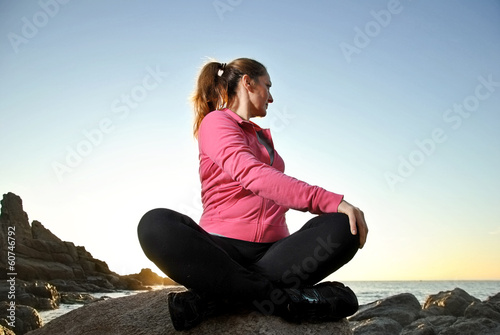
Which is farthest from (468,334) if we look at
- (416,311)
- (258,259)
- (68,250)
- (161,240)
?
(68,250)

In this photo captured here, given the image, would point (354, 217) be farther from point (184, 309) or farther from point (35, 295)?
point (35, 295)

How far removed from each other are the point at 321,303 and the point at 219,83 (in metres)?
1.81

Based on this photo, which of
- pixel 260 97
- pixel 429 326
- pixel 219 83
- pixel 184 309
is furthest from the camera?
pixel 429 326

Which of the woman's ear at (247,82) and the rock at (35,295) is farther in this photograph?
the rock at (35,295)

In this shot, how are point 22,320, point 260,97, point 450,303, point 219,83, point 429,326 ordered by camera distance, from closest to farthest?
point 260,97 < point 219,83 < point 429,326 < point 22,320 < point 450,303

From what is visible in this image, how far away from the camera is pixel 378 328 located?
21.1ft

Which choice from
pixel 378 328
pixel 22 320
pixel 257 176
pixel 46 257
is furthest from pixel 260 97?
pixel 46 257

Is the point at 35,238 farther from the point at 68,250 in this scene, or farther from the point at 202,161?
the point at 202,161

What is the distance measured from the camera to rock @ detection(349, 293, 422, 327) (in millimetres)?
7570

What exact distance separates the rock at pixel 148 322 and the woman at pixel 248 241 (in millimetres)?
74

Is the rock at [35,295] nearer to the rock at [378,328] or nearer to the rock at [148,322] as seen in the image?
the rock at [378,328]

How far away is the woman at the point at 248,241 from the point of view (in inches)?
84.0

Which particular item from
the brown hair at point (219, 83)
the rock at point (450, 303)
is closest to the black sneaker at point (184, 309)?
the brown hair at point (219, 83)

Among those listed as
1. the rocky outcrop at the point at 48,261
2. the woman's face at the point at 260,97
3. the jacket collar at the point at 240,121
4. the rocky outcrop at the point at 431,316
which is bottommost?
the rocky outcrop at the point at 431,316
